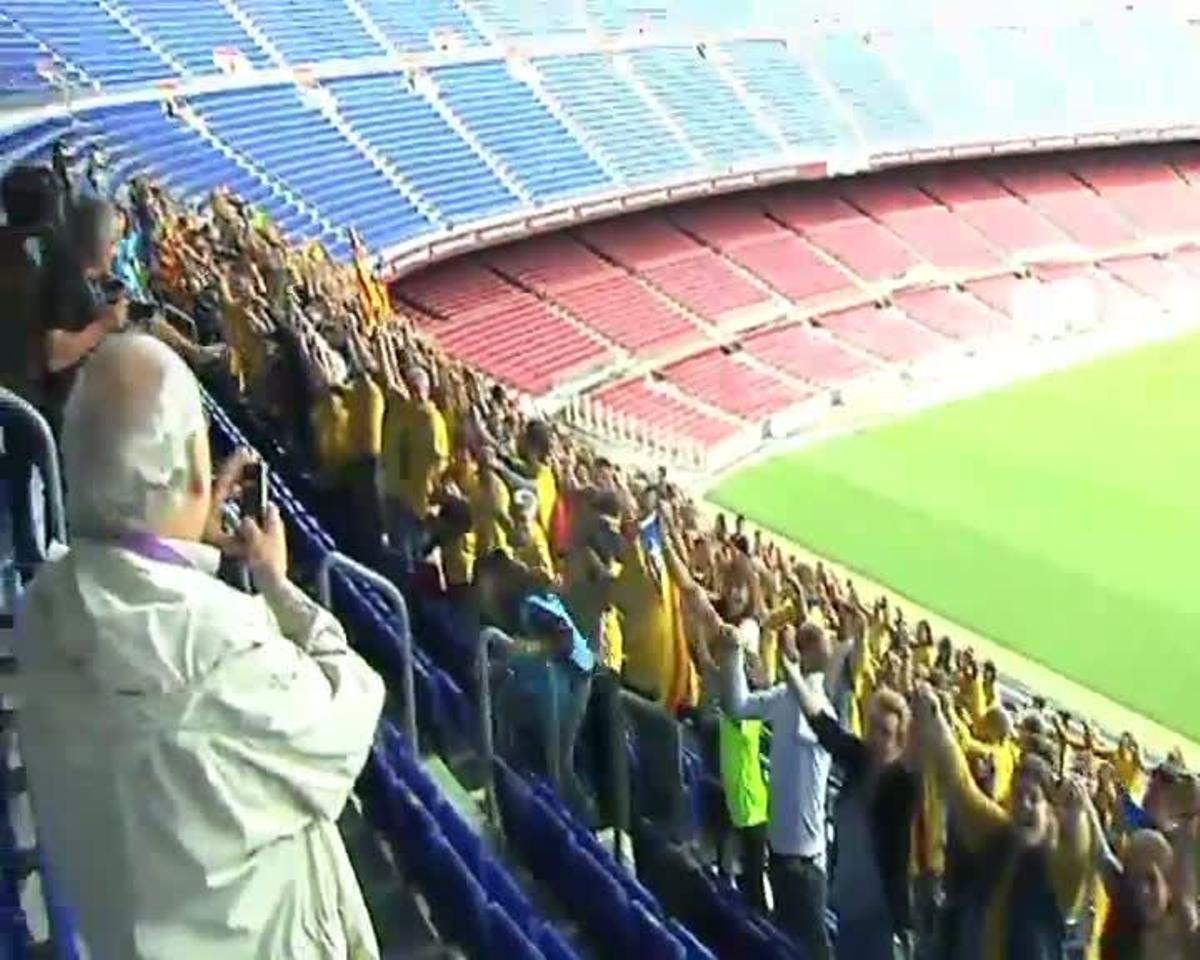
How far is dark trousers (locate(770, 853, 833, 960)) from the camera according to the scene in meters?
4.88

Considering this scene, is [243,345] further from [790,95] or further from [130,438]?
[790,95]

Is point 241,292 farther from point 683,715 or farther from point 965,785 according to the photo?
point 965,785

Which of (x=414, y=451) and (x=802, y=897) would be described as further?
(x=414, y=451)

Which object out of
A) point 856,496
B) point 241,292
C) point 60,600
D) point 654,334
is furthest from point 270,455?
point 654,334

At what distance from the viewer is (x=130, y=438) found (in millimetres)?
1853

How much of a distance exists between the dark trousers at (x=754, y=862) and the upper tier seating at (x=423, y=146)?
52.2 feet

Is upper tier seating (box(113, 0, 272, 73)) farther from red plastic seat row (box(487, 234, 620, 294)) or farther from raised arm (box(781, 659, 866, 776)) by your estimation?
raised arm (box(781, 659, 866, 776))

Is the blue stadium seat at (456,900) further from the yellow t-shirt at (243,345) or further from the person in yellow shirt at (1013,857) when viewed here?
the yellow t-shirt at (243,345)

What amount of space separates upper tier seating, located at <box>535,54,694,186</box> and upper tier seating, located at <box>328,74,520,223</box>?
83.7 inches

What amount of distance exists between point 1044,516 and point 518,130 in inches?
361

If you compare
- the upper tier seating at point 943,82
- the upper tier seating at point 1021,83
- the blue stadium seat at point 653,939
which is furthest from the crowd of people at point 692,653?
the upper tier seating at point 1021,83

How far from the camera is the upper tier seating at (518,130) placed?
22219mm

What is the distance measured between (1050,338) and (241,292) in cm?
Answer: 1766

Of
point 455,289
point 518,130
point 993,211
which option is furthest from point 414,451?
point 993,211
